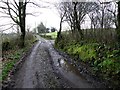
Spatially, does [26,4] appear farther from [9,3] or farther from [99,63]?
[99,63]

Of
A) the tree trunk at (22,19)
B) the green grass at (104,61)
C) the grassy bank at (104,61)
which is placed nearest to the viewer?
the grassy bank at (104,61)

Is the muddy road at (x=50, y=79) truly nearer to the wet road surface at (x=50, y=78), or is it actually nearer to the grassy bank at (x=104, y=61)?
the wet road surface at (x=50, y=78)

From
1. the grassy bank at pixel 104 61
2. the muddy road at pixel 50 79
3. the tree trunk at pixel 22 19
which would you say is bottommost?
the muddy road at pixel 50 79

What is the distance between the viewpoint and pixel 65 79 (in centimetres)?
1099

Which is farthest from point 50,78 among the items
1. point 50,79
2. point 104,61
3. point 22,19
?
point 22,19

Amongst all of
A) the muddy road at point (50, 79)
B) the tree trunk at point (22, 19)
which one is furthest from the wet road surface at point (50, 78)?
the tree trunk at point (22, 19)

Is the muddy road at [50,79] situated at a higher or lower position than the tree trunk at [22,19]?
lower

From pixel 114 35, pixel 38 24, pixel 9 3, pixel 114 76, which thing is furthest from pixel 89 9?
pixel 38 24

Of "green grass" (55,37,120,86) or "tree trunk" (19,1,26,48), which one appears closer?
"green grass" (55,37,120,86)

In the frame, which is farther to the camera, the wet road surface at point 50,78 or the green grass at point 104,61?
Result: the green grass at point 104,61

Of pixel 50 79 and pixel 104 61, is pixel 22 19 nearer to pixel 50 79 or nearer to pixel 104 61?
pixel 104 61

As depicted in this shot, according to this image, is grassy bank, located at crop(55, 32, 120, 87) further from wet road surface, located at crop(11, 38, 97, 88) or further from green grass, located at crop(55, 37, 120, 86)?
wet road surface, located at crop(11, 38, 97, 88)

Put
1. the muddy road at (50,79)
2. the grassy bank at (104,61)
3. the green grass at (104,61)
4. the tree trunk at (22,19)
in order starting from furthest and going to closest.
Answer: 1. the tree trunk at (22,19)
2. the green grass at (104,61)
3. the grassy bank at (104,61)
4. the muddy road at (50,79)

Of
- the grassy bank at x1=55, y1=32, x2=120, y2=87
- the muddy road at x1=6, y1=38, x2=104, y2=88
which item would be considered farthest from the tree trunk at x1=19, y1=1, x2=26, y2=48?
the muddy road at x1=6, y1=38, x2=104, y2=88
